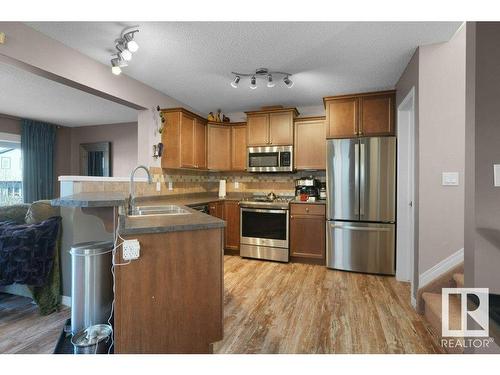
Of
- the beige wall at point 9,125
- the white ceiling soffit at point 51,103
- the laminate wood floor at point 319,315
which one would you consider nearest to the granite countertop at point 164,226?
the laminate wood floor at point 319,315

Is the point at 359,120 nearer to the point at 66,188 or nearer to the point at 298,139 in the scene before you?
the point at 298,139

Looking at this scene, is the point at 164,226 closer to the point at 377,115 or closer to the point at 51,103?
the point at 377,115

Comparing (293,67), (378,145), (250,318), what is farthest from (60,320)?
(378,145)

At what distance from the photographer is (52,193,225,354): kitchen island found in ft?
4.56

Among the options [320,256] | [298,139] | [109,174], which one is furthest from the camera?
[109,174]

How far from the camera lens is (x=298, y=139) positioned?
13.4ft

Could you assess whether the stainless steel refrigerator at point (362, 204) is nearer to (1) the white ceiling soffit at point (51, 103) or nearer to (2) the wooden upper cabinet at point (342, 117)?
(2) the wooden upper cabinet at point (342, 117)

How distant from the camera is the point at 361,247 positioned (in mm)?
3398

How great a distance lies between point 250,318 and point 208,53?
2508 mm

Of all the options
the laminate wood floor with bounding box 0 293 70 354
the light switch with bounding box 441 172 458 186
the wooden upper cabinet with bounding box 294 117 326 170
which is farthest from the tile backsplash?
the light switch with bounding box 441 172 458 186

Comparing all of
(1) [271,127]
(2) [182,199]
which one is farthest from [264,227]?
(1) [271,127]

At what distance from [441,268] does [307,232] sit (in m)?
1.63

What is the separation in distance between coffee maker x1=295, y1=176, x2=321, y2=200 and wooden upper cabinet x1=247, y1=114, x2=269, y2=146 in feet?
2.76

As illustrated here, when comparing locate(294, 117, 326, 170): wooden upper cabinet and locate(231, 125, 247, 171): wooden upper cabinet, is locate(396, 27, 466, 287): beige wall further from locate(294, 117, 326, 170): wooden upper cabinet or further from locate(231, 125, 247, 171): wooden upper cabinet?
locate(231, 125, 247, 171): wooden upper cabinet
